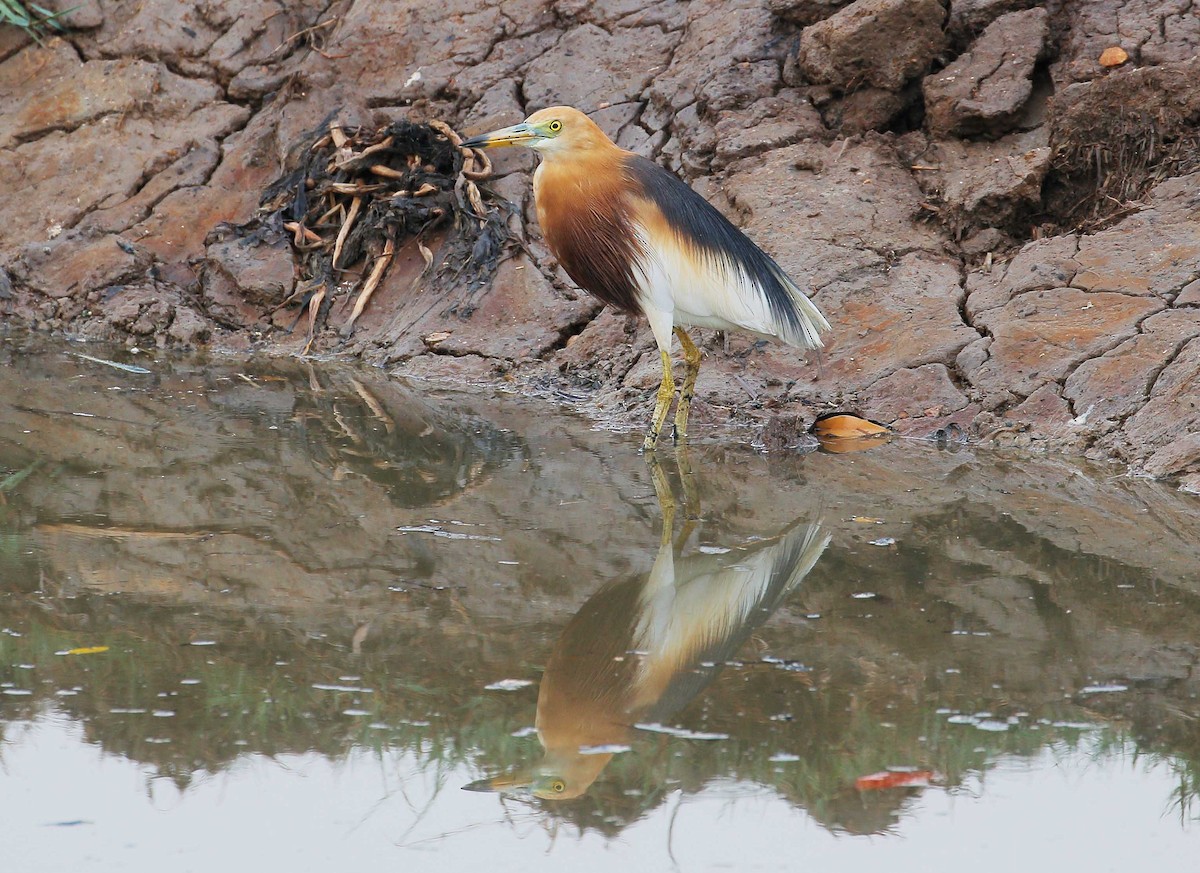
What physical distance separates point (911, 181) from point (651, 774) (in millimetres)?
4747

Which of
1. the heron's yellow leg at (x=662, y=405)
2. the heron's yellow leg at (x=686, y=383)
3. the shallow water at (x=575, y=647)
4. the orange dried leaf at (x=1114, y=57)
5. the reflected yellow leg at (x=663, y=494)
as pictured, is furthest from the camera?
the orange dried leaf at (x=1114, y=57)

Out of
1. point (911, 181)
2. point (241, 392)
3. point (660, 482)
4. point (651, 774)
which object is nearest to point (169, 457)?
point (241, 392)

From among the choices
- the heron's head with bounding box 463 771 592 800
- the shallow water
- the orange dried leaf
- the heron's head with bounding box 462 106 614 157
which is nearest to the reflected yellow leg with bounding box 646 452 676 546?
the shallow water

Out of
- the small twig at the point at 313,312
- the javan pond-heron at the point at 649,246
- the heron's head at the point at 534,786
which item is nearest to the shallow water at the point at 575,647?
the heron's head at the point at 534,786

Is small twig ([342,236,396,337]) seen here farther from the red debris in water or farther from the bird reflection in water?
the red debris in water

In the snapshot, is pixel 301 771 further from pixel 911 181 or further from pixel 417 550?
pixel 911 181

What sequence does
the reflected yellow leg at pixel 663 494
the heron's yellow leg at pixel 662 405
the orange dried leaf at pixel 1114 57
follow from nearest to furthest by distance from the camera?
the reflected yellow leg at pixel 663 494 → the heron's yellow leg at pixel 662 405 → the orange dried leaf at pixel 1114 57

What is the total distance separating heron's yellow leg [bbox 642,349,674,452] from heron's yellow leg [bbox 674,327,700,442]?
0.07 metres

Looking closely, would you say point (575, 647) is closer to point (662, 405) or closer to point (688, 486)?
point (688, 486)

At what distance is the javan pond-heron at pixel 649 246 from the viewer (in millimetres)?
5395

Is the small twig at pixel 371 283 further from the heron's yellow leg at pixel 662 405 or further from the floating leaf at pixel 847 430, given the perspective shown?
the floating leaf at pixel 847 430

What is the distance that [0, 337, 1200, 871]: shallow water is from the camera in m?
2.50

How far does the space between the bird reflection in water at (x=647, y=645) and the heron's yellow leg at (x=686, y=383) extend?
142cm

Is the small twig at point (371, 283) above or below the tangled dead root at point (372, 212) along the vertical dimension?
below
